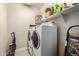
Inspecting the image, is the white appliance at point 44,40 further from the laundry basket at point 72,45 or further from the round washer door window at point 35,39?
the laundry basket at point 72,45

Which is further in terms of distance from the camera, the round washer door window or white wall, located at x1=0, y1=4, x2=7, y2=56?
the round washer door window

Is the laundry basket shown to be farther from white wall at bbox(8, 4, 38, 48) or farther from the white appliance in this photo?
white wall at bbox(8, 4, 38, 48)

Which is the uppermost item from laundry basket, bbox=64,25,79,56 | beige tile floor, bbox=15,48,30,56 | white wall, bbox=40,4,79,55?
white wall, bbox=40,4,79,55

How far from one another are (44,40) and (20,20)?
2.02 feet

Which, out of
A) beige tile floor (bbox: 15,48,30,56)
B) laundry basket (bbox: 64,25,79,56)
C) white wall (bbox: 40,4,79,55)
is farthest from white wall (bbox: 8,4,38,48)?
laundry basket (bbox: 64,25,79,56)

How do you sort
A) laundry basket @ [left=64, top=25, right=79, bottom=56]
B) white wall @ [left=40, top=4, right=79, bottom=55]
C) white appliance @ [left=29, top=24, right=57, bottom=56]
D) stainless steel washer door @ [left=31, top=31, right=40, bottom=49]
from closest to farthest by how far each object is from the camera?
laundry basket @ [left=64, top=25, right=79, bottom=56], white wall @ [left=40, top=4, right=79, bottom=55], white appliance @ [left=29, top=24, right=57, bottom=56], stainless steel washer door @ [left=31, top=31, right=40, bottom=49]

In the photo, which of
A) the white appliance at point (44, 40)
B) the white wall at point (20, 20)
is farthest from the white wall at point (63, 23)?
the white wall at point (20, 20)

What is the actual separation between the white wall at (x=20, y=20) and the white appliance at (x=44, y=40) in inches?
11.3

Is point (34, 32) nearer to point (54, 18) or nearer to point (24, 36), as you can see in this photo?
point (24, 36)

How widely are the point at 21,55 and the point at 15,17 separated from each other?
685 millimetres

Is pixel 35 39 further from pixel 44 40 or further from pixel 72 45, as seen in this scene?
pixel 72 45

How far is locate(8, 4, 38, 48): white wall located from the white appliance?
0.95 feet

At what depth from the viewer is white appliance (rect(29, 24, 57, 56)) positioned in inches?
79.1

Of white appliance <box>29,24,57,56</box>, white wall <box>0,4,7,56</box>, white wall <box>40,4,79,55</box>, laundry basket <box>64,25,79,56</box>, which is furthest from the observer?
white appliance <box>29,24,57,56</box>
